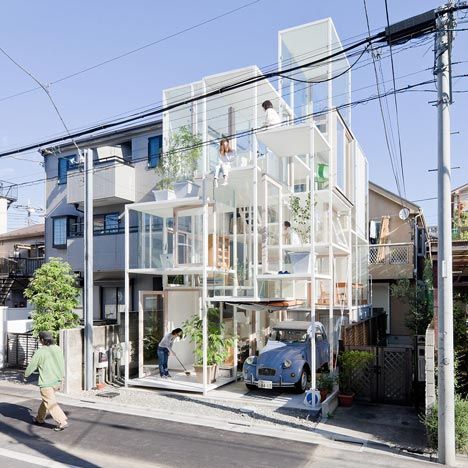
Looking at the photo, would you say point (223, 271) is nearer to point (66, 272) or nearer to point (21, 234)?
point (66, 272)

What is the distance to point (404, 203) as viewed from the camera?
24000 millimetres


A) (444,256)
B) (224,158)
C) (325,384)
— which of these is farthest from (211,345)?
(444,256)

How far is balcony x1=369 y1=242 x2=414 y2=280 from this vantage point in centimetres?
2119

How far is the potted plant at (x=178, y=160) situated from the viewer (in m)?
14.7

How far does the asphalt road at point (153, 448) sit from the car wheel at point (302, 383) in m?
3.17

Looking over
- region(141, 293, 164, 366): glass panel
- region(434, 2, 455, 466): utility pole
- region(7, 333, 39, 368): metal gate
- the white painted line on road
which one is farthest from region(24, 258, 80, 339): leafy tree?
region(434, 2, 455, 466): utility pole

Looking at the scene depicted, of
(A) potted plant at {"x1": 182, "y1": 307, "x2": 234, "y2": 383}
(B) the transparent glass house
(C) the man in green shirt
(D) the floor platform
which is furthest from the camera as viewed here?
(A) potted plant at {"x1": 182, "y1": 307, "x2": 234, "y2": 383}

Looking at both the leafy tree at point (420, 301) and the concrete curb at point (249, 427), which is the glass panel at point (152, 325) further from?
the leafy tree at point (420, 301)

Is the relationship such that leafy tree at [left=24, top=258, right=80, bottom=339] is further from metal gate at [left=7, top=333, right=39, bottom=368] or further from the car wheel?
the car wheel

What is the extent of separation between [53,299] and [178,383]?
405 centimetres

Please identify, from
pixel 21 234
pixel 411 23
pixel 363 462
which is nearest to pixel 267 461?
pixel 363 462

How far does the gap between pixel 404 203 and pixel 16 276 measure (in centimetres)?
1978

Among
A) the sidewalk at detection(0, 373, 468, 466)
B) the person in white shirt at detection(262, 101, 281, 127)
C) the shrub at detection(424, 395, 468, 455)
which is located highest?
the person in white shirt at detection(262, 101, 281, 127)

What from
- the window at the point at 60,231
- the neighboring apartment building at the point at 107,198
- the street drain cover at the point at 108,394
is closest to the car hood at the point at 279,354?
the street drain cover at the point at 108,394
